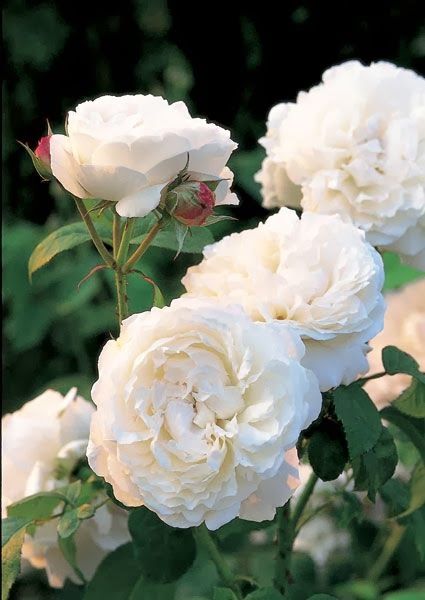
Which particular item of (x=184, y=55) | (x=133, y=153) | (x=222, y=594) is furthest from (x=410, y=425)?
(x=184, y=55)

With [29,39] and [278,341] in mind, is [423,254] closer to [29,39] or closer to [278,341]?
[278,341]

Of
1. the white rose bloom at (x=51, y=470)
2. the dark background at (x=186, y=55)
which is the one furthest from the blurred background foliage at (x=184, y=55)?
the white rose bloom at (x=51, y=470)

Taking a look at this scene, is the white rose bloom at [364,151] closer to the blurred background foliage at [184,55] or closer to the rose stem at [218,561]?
the rose stem at [218,561]

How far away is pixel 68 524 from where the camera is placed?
649mm

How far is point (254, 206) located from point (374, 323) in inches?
61.4

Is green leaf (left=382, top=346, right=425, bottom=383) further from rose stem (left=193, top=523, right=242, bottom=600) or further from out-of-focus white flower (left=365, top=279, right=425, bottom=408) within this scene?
Result: out-of-focus white flower (left=365, top=279, right=425, bottom=408)

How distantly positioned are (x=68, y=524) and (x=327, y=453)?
158 mm

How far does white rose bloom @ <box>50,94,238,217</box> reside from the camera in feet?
1.73

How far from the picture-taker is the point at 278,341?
1.69ft

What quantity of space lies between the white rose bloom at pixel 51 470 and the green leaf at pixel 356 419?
0.21 m

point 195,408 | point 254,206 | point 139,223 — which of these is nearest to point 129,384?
point 195,408

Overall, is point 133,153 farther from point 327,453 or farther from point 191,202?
point 327,453

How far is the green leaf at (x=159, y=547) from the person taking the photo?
0.65 m

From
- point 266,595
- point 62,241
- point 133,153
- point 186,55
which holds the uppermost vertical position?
point 133,153
